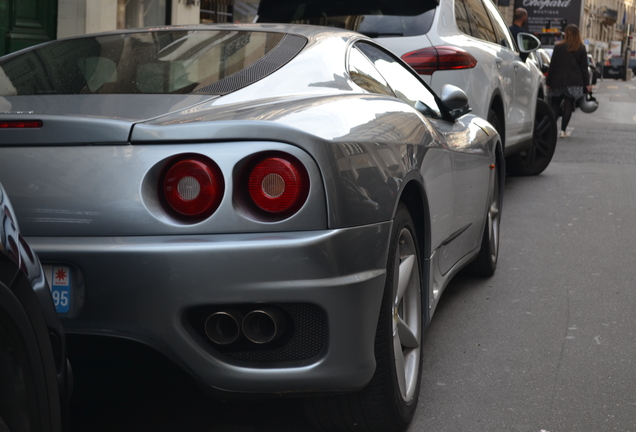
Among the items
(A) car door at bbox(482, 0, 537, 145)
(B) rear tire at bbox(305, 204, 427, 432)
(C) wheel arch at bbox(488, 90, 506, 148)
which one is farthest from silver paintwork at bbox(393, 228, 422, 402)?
(A) car door at bbox(482, 0, 537, 145)

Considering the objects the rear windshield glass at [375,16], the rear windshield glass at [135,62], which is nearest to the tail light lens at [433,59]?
the rear windshield glass at [375,16]

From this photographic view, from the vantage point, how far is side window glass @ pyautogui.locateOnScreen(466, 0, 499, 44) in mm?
7562

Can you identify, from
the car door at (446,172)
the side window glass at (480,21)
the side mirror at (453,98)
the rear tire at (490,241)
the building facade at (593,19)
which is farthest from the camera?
the building facade at (593,19)

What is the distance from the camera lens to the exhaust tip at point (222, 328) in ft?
7.96

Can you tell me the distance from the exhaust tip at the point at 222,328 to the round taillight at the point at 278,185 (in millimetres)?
308

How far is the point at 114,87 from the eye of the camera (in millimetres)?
2947

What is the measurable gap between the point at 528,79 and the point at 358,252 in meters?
6.90

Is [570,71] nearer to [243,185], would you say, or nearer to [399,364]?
[399,364]

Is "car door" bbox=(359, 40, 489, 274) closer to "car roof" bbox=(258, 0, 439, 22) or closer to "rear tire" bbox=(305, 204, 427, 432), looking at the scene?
"rear tire" bbox=(305, 204, 427, 432)

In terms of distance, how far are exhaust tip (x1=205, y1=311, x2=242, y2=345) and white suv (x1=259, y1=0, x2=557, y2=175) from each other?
14.6ft

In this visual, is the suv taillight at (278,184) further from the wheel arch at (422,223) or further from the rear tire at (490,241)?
the rear tire at (490,241)

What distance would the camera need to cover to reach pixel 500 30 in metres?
8.50

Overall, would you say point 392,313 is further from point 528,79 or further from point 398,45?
point 528,79

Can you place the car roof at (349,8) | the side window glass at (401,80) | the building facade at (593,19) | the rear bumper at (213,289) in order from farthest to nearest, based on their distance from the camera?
1. the building facade at (593,19)
2. the car roof at (349,8)
3. the side window glass at (401,80)
4. the rear bumper at (213,289)
